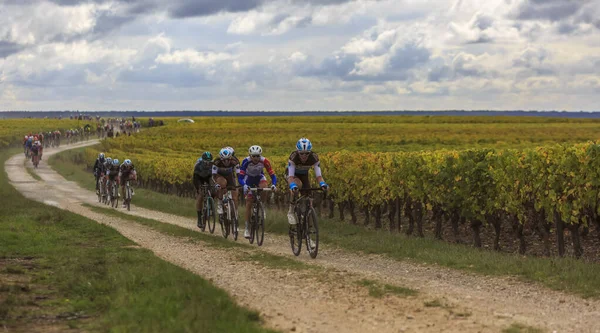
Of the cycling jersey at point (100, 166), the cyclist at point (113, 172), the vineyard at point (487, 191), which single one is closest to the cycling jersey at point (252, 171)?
the vineyard at point (487, 191)

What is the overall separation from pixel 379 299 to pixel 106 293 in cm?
396

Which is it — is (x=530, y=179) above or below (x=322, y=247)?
above

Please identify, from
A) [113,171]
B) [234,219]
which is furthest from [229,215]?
[113,171]

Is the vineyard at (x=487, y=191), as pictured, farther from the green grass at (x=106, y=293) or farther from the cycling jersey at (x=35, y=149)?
the cycling jersey at (x=35, y=149)

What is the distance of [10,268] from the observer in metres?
14.6

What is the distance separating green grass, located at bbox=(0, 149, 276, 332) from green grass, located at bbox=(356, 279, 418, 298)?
7.24 ft

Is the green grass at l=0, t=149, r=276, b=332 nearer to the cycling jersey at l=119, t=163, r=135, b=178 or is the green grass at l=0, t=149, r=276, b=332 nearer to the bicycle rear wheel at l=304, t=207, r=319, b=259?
the bicycle rear wheel at l=304, t=207, r=319, b=259

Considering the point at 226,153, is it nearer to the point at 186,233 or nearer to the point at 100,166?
the point at 186,233

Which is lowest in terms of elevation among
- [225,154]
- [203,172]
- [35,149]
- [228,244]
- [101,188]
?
[35,149]

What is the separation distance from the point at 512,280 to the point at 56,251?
31.6ft

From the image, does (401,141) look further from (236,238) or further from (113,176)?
(236,238)

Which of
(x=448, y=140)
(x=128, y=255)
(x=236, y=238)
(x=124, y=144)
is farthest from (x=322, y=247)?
(x=124, y=144)

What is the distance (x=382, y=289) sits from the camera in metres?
12.2

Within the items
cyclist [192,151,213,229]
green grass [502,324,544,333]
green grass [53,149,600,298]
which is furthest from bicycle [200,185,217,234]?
green grass [502,324,544,333]
